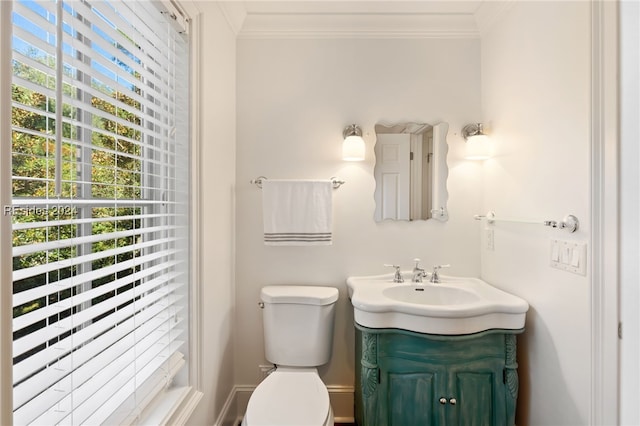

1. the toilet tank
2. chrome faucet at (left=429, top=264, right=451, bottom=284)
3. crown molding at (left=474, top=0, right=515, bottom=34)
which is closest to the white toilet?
the toilet tank

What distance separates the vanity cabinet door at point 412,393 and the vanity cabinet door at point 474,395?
0.15 feet

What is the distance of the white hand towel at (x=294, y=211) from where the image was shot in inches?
71.9

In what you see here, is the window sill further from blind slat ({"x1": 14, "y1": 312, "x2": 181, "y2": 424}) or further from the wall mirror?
the wall mirror

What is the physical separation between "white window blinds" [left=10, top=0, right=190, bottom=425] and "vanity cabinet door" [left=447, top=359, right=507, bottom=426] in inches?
45.9

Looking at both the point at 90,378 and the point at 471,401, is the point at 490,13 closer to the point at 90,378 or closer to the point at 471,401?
the point at 471,401

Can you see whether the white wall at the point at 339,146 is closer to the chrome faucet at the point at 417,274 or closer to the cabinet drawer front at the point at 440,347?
the chrome faucet at the point at 417,274

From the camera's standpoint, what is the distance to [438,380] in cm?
146

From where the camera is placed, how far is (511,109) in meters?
1.64

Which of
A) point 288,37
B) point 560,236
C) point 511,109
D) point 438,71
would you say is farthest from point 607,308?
point 288,37

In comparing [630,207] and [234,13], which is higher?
[234,13]

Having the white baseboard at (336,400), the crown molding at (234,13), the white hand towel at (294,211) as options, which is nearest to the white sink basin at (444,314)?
the white hand towel at (294,211)

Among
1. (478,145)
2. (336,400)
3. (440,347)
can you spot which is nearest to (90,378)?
(440,347)

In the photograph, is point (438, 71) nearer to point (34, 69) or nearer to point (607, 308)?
point (607, 308)

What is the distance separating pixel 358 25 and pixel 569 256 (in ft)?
5.14
